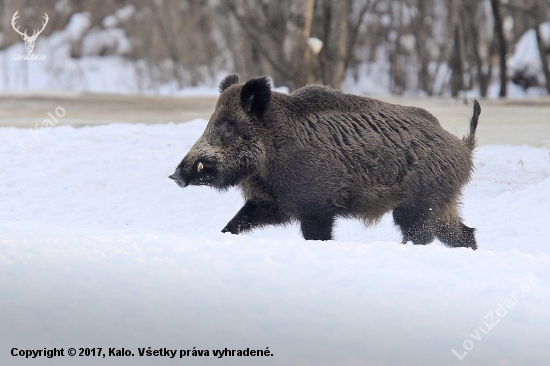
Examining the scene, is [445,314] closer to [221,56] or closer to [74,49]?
[74,49]

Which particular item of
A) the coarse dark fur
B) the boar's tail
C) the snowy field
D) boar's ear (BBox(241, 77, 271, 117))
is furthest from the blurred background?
the snowy field

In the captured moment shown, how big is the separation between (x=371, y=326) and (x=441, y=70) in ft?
95.9

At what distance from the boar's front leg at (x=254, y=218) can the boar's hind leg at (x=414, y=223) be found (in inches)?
35.8

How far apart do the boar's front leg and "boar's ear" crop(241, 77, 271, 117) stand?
27.7 inches

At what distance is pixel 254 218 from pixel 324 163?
2.23 feet

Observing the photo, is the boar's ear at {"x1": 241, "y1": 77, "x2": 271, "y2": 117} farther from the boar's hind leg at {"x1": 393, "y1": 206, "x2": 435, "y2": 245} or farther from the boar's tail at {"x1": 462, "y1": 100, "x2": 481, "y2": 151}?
the boar's tail at {"x1": 462, "y1": 100, "x2": 481, "y2": 151}

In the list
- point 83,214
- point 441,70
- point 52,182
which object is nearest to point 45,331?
point 83,214

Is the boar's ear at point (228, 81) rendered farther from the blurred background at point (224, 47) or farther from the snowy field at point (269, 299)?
the blurred background at point (224, 47)

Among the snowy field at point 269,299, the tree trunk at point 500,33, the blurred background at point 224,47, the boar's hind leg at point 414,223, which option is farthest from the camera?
the blurred background at point 224,47

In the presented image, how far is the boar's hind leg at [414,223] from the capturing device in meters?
5.89

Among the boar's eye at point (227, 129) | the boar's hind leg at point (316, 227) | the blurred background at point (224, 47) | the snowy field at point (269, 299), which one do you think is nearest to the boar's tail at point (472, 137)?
the boar's hind leg at point (316, 227)

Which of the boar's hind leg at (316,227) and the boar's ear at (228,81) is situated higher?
the boar's ear at (228,81)

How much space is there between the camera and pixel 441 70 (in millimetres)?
31656

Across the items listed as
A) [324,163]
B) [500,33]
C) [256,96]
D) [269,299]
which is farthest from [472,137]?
[500,33]
